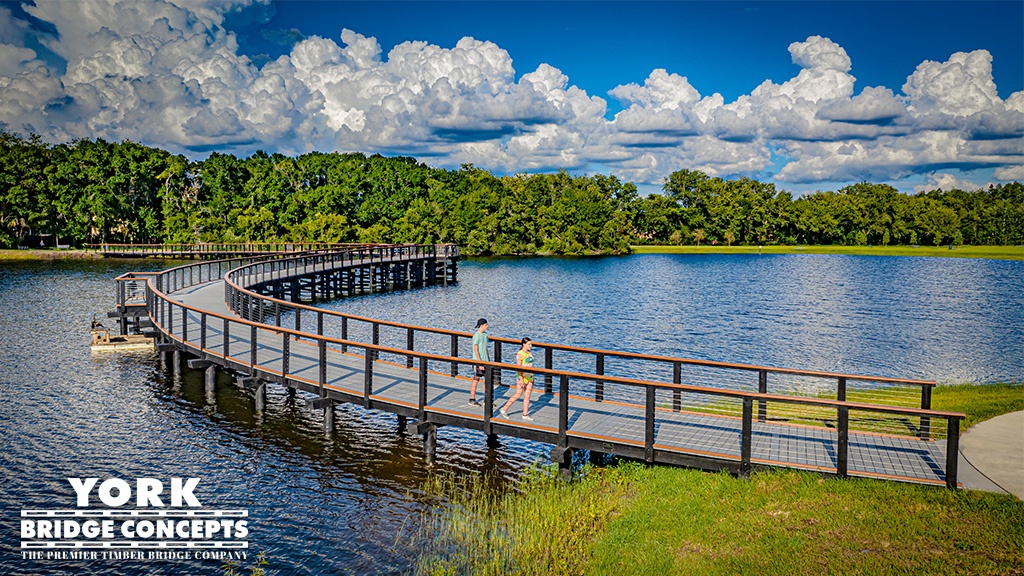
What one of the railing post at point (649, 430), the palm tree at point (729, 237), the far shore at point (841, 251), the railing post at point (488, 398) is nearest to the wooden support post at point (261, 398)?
the railing post at point (488, 398)

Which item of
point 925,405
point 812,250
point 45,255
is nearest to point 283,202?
point 45,255

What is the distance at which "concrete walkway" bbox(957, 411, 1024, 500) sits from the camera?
35.0ft

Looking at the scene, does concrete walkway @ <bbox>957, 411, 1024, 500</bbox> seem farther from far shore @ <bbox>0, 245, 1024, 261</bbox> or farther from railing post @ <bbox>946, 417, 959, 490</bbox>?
far shore @ <bbox>0, 245, 1024, 261</bbox>

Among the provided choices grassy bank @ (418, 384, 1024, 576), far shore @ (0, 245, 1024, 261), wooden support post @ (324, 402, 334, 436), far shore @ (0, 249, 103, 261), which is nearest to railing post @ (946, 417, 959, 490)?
grassy bank @ (418, 384, 1024, 576)

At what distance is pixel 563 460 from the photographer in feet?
43.7

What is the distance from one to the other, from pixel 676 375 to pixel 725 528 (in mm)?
5164

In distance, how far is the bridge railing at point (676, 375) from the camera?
1438cm

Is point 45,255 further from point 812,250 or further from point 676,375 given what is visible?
point 812,250

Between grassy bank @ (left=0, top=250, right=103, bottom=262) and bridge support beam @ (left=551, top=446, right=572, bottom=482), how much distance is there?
282ft

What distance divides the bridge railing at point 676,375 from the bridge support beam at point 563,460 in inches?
55.3

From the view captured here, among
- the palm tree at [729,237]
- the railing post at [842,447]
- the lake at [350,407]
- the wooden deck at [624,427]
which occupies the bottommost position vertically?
the lake at [350,407]

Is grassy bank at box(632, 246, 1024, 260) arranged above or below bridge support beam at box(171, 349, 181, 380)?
above

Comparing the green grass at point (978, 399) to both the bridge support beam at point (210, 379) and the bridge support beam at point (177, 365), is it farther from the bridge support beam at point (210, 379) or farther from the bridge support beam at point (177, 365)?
the bridge support beam at point (177, 365)

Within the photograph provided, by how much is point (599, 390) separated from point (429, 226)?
89504 millimetres
